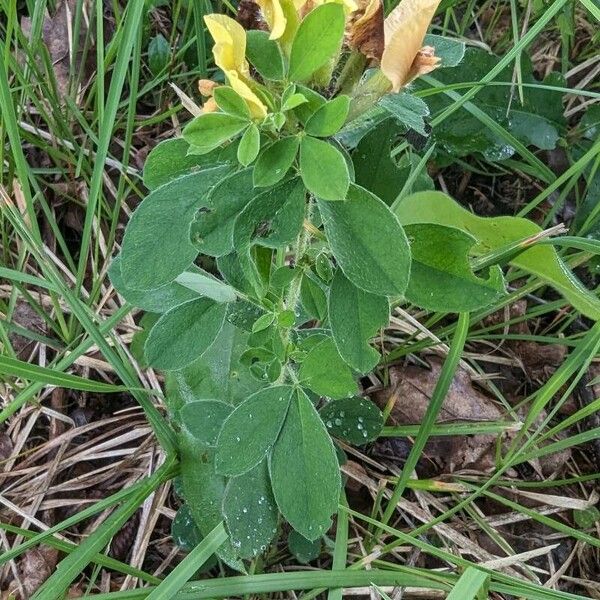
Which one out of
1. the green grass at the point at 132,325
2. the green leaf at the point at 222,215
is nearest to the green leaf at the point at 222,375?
the green grass at the point at 132,325

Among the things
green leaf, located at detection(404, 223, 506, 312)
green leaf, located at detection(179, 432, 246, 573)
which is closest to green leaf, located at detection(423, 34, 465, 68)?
green leaf, located at detection(404, 223, 506, 312)

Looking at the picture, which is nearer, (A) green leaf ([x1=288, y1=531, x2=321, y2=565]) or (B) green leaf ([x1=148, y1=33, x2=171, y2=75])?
(A) green leaf ([x1=288, y1=531, x2=321, y2=565])

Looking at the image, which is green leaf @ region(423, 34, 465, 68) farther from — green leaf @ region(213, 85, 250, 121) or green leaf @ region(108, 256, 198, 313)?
green leaf @ region(108, 256, 198, 313)

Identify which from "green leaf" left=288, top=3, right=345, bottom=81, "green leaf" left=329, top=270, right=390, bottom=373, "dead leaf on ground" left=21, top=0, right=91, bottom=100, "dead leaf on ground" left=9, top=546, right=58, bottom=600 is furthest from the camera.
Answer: "dead leaf on ground" left=21, top=0, right=91, bottom=100

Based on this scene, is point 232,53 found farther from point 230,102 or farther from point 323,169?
point 323,169

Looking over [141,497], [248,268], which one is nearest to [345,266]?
[248,268]

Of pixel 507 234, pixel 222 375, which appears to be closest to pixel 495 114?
pixel 507 234
